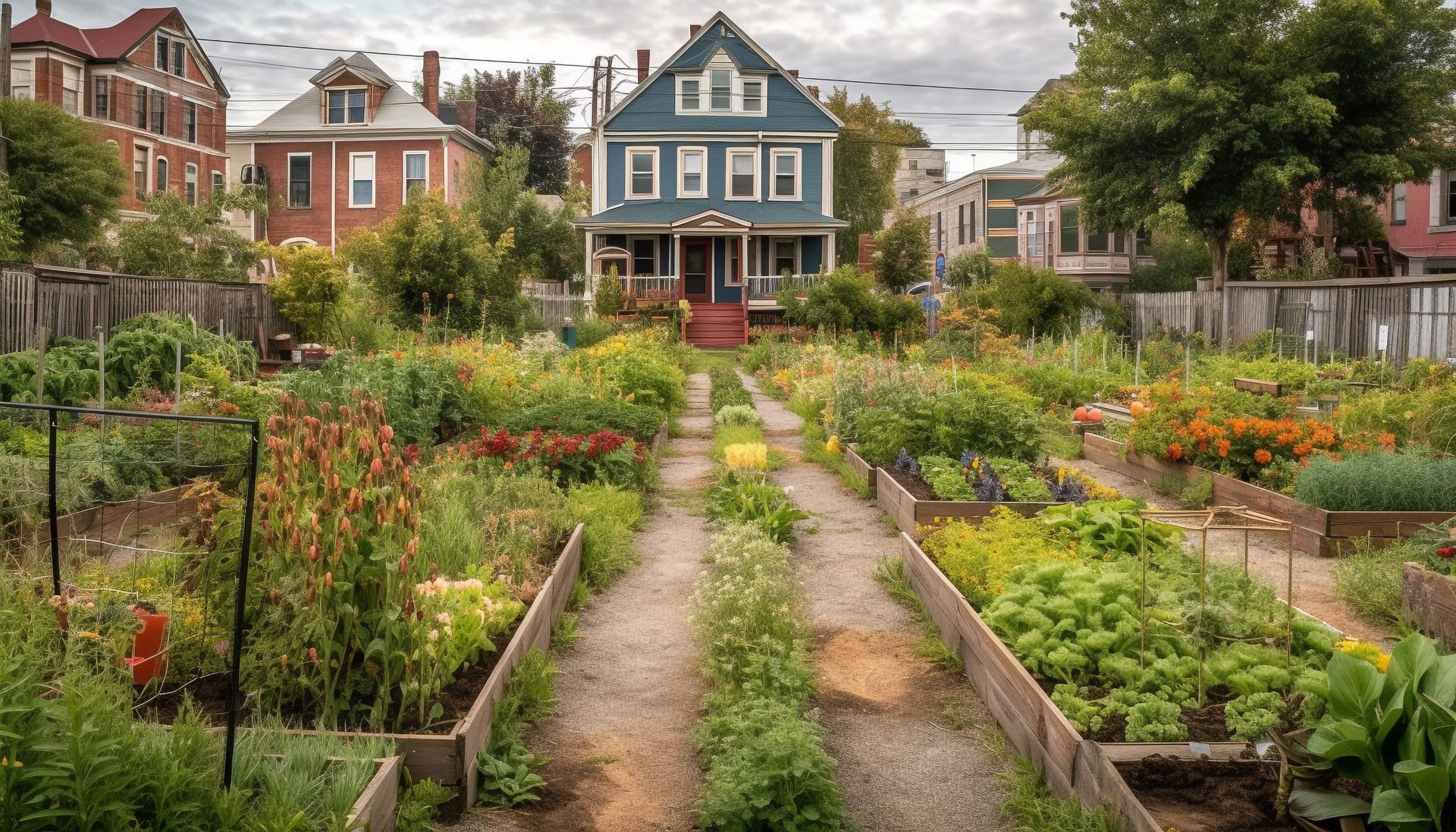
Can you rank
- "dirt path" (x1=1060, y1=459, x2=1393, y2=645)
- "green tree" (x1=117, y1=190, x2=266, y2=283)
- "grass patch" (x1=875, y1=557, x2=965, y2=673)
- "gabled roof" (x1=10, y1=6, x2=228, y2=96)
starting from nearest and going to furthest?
"grass patch" (x1=875, y1=557, x2=965, y2=673) → "dirt path" (x1=1060, y1=459, x2=1393, y2=645) → "green tree" (x1=117, y1=190, x2=266, y2=283) → "gabled roof" (x1=10, y1=6, x2=228, y2=96)

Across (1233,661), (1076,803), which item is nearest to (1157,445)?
(1233,661)

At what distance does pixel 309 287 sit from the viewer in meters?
23.8

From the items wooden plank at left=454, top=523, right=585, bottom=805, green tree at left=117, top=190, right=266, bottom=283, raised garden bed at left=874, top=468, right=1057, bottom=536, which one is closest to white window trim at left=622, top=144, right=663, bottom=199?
green tree at left=117, top=190, right=266, bottom=283

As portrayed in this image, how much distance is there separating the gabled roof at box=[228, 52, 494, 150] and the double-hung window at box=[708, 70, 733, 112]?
35.2ft

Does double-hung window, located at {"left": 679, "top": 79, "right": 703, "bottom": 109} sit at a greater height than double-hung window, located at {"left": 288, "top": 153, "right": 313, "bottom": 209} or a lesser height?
greater

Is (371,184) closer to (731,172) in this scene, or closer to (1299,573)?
(731,172)

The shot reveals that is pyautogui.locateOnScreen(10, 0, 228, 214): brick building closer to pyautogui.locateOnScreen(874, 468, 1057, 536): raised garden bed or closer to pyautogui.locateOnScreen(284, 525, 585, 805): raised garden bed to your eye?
pyautogui.locateOnScreen(874, 468, 1057, 536): raised garden bed

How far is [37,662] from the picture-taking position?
167 inches

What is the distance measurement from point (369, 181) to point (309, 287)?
22.8 meters

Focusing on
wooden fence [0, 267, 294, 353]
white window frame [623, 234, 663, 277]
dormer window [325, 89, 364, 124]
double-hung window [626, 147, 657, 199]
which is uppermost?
dormer window [325, 89, 364, 124]

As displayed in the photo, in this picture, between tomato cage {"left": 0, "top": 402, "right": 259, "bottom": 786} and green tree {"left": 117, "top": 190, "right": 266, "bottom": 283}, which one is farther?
green tree {"left": 117, "top": 190, "right": 266, "bottom": 283}

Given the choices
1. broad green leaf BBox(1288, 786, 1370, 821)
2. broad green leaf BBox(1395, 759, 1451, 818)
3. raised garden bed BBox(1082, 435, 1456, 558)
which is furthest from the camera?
raised garden bed BBox(1082, 435, 1456, 558)

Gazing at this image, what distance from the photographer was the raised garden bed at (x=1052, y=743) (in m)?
4.42

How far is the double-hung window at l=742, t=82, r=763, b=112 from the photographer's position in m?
41.0
